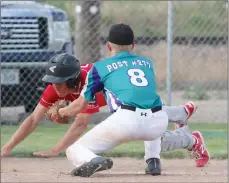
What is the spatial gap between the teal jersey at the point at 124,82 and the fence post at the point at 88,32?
21.2 feet

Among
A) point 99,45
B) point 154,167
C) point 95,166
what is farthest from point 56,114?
point 99,45

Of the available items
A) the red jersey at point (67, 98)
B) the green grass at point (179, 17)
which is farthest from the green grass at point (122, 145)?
the green grass at point (179, 17)

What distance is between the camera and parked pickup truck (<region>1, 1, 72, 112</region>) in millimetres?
11836

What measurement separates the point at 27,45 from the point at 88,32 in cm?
205

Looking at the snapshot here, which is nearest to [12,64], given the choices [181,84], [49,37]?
[49,37]

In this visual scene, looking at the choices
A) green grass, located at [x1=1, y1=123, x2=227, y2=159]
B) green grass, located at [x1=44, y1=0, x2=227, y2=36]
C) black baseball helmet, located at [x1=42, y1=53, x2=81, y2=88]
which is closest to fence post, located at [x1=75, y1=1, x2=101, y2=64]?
green grass, located at [x1=44, y1=0, x2=227, y2=36]

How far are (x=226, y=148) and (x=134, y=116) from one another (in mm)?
3047

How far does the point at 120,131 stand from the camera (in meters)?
7.14

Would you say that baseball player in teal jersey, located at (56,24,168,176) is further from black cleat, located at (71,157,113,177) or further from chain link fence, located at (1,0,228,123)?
chain link fence, located at (1,0,228,123)

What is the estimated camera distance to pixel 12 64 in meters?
11.7

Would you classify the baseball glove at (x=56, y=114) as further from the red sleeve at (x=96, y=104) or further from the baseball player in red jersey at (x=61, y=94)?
the red sleeve at (x=96, y=104)

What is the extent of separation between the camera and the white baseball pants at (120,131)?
281 inches

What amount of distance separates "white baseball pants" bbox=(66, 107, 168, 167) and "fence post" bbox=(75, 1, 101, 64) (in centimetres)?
648

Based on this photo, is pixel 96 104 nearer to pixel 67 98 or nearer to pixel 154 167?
pixel 67 98
